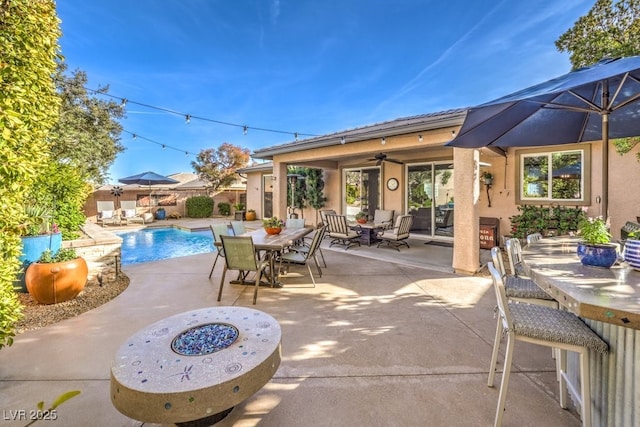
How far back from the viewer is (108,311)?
3840mm

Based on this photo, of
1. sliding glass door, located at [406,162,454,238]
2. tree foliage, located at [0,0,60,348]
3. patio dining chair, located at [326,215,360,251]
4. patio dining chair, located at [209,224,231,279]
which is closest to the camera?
tree foliage, located at [0,0,60,348]

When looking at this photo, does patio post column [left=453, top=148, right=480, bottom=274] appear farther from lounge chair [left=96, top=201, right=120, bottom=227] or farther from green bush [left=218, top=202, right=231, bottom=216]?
lounge chair [left=96, top=201, right=120, bottom=227]

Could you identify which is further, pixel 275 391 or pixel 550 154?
pixel 550 154

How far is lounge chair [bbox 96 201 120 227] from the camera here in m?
14.9

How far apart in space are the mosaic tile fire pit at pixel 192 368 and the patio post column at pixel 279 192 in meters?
7.12

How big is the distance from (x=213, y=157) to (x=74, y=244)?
18.1m

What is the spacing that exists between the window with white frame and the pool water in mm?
9190

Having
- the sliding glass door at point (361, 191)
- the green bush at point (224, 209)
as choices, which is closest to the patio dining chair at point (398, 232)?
the sliding glass door at point (361, 191)

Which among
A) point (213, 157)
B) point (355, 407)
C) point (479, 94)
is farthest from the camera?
point (213, 157)

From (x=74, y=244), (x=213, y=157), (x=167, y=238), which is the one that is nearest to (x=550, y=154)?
(x=74, y=244)

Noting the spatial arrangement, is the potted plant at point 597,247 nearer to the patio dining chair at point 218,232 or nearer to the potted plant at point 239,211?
the patio dining chair at point 218,232

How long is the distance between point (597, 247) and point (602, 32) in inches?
298

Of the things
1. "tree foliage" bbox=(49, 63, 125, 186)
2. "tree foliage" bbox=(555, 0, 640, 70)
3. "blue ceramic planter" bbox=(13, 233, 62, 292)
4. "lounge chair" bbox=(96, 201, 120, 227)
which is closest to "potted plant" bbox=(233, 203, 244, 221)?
"lounge chair" bbox=(96, 201, 120, 227)

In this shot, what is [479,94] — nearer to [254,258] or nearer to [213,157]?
[254,258]
